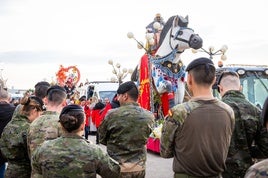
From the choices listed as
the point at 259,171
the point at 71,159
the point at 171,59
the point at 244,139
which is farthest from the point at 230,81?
the point at 171,59

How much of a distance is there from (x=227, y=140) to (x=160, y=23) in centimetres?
944

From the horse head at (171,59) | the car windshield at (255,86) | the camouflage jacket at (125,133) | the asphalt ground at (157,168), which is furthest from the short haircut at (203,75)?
the horse head at (171,59)

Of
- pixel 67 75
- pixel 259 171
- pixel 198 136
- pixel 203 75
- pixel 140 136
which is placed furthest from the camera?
pixel 67 75

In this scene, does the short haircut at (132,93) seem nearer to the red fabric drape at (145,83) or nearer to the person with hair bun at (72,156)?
the person with hair bun at (72,156)

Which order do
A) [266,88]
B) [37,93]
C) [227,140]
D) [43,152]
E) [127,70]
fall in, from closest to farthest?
[43,152] < [227,140] < [37,93] < [266,88] < [127,70]

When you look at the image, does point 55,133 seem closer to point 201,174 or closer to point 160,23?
point 201,174

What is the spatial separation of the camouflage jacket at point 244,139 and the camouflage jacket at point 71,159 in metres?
1.32

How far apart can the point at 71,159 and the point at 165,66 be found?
336 inches

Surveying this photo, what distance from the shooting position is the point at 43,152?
10.2ft

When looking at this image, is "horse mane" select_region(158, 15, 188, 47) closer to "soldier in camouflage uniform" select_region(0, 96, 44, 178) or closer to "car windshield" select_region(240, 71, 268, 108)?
"car windshield" select_region(240, 71, 268, 108)

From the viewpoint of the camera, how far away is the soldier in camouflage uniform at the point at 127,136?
167 inches

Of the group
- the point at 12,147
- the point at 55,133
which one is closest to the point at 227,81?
the point at 55,133

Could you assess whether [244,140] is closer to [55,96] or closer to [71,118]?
[71,118]

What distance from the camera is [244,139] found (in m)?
3.78
